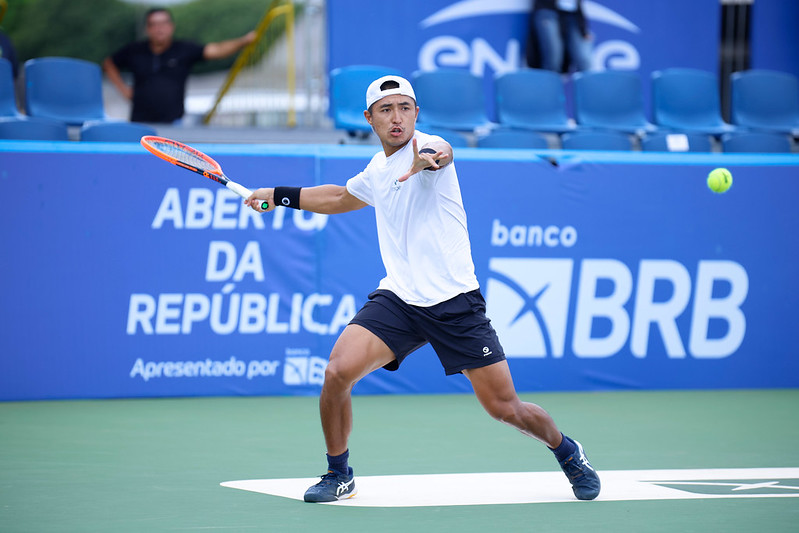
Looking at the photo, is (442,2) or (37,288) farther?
(442,2)

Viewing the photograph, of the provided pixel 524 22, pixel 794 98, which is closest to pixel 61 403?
→ pixel 524 22

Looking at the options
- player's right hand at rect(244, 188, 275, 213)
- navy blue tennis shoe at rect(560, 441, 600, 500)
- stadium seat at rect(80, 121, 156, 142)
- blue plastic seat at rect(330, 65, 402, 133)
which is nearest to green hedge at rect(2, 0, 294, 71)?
blue plastic seat at rect(330, 65, 402, 133)

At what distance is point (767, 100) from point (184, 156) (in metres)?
8.58

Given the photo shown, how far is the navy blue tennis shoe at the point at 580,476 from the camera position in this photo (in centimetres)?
509

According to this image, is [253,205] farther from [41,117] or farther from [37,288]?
[41,117]

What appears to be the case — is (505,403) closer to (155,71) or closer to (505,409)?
(505,409)

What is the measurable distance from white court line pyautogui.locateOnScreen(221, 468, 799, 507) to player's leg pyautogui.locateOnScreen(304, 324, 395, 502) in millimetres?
96

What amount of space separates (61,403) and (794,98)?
9.05 m

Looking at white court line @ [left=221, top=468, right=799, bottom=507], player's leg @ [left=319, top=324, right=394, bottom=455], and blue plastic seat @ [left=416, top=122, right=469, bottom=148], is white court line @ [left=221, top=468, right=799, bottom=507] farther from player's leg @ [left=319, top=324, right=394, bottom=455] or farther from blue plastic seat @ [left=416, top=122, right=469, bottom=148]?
blue plastic seat @ [left=416, top=122, right=469, bottom=148]

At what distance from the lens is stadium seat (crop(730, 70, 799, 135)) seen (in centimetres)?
1241

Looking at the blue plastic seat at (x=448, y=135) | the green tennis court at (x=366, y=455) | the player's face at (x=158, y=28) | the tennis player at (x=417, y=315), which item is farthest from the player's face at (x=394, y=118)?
the player's face at (x=158, y=28)

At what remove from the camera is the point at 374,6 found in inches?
492

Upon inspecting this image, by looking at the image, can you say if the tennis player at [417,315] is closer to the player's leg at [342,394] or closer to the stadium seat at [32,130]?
the player's leg at [342,394]

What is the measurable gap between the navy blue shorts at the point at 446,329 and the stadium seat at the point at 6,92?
20.7ft
